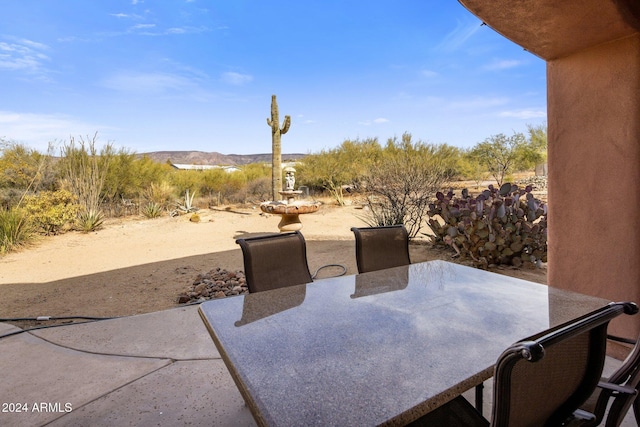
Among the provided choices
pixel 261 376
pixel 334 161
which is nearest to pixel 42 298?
pixel 261 376

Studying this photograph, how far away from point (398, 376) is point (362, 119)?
24.9m

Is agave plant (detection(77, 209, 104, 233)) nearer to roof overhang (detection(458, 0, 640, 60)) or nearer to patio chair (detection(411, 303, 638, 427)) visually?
roof overhang (detection(458, 0, 640, 60))

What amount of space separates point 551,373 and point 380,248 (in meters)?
1.90

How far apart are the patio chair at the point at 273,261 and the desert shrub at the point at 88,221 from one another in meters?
8.54

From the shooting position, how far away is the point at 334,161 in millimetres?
17453

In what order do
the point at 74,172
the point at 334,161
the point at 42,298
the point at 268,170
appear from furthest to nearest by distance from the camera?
the point at 268,170 → the point at 334,161 → the point at 74,172 → the point at 42,298

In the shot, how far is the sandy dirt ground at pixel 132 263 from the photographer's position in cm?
416

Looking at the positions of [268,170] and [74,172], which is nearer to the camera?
[74,172]

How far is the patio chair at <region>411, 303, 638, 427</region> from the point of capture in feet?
2.60

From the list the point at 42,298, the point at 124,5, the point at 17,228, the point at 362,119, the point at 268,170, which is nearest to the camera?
the point at 42,298

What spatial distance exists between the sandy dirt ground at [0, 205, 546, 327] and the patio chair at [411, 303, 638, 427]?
12.2ft

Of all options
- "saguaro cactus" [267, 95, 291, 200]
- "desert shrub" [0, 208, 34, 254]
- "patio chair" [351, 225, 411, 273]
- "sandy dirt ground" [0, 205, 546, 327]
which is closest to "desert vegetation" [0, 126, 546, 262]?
"desert shrub" [0, 208, 34, 254]

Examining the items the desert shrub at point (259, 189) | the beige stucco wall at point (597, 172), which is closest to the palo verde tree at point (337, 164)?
the desert shrub at point (259, 189)

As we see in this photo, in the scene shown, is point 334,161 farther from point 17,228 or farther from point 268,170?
point 17,228
